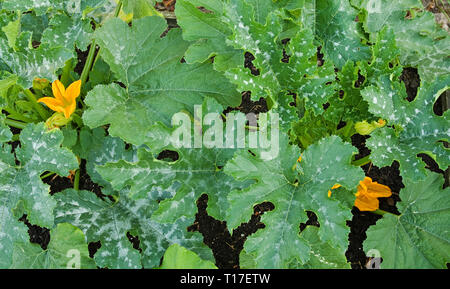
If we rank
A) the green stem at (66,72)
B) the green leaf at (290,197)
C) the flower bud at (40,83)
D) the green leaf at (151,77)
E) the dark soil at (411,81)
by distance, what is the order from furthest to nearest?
the dark soil at (411,81)
the green stem at (66,72)
the flower bud at (40,83)
the green leaf at (151,77)
the green leaf at (290,197)

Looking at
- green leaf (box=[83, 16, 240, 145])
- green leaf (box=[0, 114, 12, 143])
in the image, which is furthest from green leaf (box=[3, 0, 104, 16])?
green leaf (box=[0, 114, 12, 143])

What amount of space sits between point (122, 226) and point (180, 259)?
0.41 m

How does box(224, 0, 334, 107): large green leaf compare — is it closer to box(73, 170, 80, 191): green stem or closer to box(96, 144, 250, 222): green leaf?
box(96, 144, 250, 222): green leaf

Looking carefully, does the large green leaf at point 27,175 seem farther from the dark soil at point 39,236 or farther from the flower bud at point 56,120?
the dark soil at point 39,236

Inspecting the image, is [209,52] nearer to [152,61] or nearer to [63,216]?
[152,61]

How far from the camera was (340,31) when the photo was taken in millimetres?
2045

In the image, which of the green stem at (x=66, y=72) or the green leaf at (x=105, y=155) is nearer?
the green leaf at (x=105, y=155)

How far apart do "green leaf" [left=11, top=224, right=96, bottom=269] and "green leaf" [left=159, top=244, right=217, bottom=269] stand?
14.6 inches

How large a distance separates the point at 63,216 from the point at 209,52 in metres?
1.03

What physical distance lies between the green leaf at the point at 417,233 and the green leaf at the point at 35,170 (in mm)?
1380

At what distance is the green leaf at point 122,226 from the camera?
2102 mm

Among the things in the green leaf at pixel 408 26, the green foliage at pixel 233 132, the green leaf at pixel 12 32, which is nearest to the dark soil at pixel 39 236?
the green foliage at pixel 233 132

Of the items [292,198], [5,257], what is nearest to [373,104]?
[292,198]

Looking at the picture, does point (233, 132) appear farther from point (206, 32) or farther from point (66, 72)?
point (66, 72)
